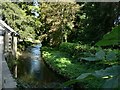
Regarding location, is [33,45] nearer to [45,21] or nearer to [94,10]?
[45,21]

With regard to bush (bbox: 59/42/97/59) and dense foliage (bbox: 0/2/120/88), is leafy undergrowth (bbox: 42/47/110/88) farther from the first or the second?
bush (bbox: 59/42/97/59)

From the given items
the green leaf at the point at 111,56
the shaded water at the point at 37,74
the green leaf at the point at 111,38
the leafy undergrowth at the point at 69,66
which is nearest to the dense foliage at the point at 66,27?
the leafy undergrowth at the point at 69,66

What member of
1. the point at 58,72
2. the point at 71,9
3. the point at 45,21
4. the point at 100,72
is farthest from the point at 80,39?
the point at 100,72

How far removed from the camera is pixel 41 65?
43.9ft

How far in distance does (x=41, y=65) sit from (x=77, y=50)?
1.83 metres

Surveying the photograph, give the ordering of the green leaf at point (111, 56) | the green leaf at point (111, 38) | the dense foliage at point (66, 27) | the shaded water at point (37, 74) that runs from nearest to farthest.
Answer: the green leaf at point (111, 38)
the green leaf at point (111, 56)
the shaded water at point (37, 74)
the dense foliage at point (66, 27)

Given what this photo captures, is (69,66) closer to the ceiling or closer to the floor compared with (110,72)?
closer to the floor

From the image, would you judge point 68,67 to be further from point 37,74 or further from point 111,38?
point 111,38

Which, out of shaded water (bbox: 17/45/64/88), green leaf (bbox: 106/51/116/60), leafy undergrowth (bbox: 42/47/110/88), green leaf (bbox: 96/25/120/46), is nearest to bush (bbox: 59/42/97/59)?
leafy undergrowth (bbox: 42/47/110/88)

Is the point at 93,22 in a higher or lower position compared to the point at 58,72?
higher

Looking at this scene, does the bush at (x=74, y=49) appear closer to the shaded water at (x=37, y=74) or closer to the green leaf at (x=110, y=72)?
the shaded water at (x=37, y=74)

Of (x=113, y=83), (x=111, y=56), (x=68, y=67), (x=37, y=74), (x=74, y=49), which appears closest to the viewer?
(x=113, y=83)

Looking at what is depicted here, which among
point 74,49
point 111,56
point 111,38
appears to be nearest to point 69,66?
point 74,49

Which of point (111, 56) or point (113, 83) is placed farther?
point (111, 56)
